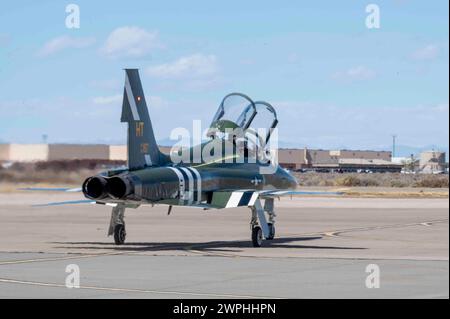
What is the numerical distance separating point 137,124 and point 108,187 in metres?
2.30

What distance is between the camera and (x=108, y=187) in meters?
27.0

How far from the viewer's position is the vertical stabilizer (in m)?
28.2

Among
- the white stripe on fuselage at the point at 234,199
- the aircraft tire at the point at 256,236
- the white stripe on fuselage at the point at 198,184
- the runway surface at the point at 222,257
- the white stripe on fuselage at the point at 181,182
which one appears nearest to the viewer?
the runway surface at the point at 222,257

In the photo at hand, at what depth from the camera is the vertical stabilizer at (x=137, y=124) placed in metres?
28.2

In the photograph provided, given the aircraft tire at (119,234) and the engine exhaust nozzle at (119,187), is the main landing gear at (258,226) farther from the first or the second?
the engine exhaust nozzle at (119,187)

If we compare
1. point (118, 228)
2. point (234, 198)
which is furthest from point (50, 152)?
point (234, 198)

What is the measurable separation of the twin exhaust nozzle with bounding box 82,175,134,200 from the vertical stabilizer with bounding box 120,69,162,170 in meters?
1.10

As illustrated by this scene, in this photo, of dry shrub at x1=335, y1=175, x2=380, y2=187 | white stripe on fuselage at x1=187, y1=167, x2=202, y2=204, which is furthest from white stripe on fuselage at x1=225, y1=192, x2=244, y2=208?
dry shrub at x1=335, y1=175, x2=380, y2=187

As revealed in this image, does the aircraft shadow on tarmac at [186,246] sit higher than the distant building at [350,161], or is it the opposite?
the distant building at [350,161]

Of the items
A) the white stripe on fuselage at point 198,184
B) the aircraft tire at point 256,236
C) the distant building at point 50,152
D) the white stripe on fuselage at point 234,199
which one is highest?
the distant building at point 50,152

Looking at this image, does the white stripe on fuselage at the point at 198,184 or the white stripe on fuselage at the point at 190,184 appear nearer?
the white stripe on fuselage at the point at 190,184

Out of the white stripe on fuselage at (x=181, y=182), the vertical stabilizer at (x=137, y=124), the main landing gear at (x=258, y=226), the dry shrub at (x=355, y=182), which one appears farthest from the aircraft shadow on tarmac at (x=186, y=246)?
the dry shrub at (x=355, y=182)

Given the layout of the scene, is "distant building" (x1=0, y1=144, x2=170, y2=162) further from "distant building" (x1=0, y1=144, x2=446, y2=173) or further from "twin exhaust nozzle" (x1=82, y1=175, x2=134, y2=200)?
"twin exhaust nozzle" (x1=82, y1=175, x2=134, y2=200)
